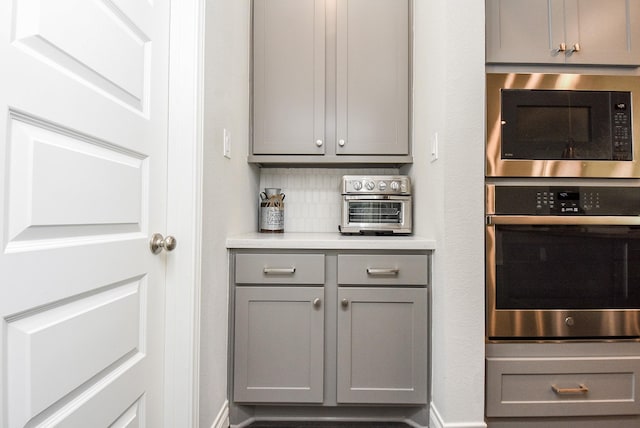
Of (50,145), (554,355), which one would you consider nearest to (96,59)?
(50,145)

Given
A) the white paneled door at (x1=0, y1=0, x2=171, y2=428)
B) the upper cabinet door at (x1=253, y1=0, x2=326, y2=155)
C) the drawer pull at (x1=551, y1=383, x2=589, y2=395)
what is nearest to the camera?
the white paneled door at (x1=0, y1=0, x2=171, y2=428)

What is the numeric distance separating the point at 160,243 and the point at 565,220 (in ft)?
5.33

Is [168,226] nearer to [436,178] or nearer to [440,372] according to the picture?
[436,178]

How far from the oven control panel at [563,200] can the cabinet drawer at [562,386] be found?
632 millimetres

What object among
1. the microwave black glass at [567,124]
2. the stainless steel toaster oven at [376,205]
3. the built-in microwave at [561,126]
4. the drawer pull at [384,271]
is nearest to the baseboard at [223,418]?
the drawer pull at [384,271]

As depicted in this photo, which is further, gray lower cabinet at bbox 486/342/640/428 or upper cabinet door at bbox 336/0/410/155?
upper cabinet door at bbox 336/0/410/155

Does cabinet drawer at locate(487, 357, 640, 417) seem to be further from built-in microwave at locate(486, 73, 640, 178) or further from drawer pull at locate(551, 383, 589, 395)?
built-in microwave at locate(486, 73, 640, 178)

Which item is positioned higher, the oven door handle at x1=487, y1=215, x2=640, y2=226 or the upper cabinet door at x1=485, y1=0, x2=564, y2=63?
the upper cabinet door at x1=485, y1=0, x2=564, y2=63

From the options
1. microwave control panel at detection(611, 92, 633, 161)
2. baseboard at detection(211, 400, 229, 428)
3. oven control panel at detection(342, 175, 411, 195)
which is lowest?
baseboard at detection(211, 400, 229, 428)

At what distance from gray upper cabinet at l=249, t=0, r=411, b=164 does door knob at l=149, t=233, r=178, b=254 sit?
954 millimetres

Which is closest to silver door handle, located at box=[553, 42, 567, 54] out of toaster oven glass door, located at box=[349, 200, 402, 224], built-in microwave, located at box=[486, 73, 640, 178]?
built-in microwave, located at box=[486, 73, 640, 178]

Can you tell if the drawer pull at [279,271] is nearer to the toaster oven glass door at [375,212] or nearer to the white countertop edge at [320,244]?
the white countertop edge at [320,244]

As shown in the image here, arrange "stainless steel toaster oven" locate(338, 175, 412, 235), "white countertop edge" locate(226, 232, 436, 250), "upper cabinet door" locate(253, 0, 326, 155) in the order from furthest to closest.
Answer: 1. "upper cabinet door" locate(253, 0, 326, 155)
2. "stainless steel toaster oven" locate(338, 175, 412, 235)
3. "white countertop edge" locate(226, 232, 436, 250)

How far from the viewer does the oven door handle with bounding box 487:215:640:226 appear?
152 cm
